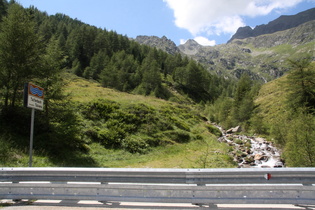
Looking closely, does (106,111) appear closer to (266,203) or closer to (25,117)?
(25,117)

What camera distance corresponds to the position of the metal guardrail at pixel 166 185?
5086 mm

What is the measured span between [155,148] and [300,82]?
26.4 metres

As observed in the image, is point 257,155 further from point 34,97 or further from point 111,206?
point 34,97

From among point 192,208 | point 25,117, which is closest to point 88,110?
point 25,117

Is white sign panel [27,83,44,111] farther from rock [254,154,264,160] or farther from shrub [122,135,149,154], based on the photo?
rock [254,154,264,160]

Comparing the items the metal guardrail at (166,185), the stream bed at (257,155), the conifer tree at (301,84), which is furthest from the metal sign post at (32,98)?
the conifer tree at (301,84)

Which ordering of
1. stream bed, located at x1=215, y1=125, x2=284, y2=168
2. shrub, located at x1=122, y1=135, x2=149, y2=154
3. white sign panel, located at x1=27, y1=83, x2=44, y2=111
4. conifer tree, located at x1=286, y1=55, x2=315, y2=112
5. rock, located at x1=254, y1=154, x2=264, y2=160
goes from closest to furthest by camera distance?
white sign panel, located at x1=27, y1=83, x2=44, y2=111 < shrub, located at x1=122, y1=135, x2=149, y2=154 < stream bed, located at x1=215, y1=125, x2=284, y2=168 < rock, located at x1=254, y1=154, x2=264, y2=160 < conifer tree, located at x1=286, y1=55, x2=315, y2=112

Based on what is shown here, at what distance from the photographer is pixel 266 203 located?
507cm

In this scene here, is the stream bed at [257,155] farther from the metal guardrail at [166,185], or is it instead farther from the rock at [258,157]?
the metal guardrail at [166,185]

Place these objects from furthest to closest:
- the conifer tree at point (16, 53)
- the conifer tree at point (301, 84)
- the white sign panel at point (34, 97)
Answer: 1. the conifer tree at point (301, 84)
2. the conifer tree at point (16, 53)
3. the white sign panel at point (34, 97)

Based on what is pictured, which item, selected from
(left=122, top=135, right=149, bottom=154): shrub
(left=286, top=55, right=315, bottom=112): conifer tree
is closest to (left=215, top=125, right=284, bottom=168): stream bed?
(left=286, top=55, right=315, bottom=112): conifer tree

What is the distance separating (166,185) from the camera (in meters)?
5.34

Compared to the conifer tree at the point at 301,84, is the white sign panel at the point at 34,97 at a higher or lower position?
lower

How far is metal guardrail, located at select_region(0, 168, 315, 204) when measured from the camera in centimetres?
509
